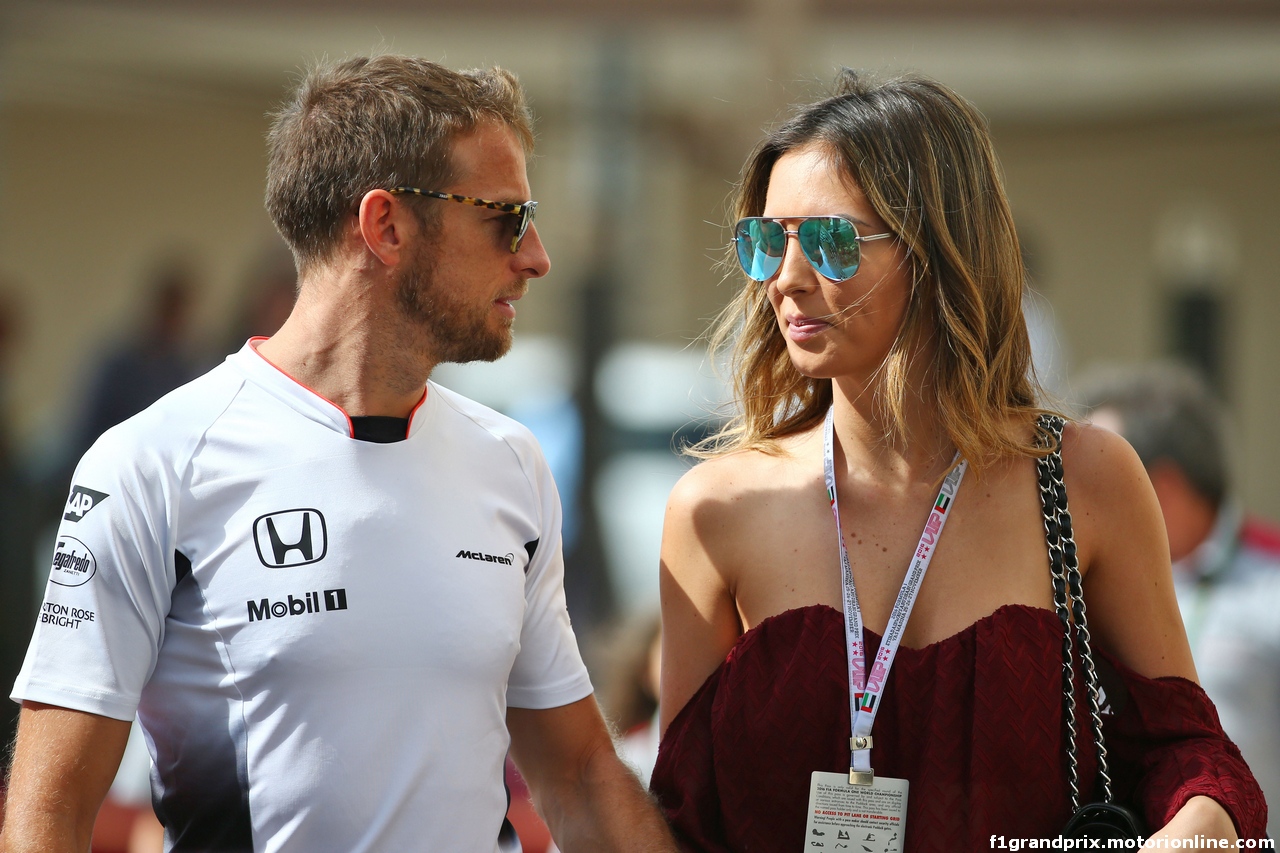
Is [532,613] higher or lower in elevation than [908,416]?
lower

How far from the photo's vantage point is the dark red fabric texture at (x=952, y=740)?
7.24 feet

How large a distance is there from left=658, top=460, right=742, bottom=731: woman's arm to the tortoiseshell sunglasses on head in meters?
0.53

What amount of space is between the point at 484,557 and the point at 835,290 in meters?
0.74

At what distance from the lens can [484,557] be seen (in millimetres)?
2314

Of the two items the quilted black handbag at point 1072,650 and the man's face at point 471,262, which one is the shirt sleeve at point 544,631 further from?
the quilted black handbag at point 1072,650

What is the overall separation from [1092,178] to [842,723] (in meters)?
12.9

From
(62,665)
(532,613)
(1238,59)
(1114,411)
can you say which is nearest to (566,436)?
(1114,411)

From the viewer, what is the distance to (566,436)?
757 centimetres

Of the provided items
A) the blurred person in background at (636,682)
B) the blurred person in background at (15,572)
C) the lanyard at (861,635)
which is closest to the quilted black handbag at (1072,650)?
the lanyard at (861,635)

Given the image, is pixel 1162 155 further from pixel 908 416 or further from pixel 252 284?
pixel 908 416

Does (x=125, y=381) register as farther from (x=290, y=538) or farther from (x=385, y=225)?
(x=290, y=538)

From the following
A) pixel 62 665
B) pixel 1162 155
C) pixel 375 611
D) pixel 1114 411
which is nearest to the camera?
pixel 62 665

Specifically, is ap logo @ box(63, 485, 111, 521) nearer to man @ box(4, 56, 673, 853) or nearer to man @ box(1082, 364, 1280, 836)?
man @ box(4, 56, 673, 853)

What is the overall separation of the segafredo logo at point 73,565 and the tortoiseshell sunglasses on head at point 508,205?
2.50 feet
